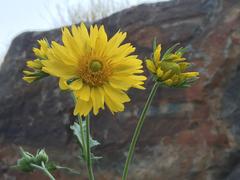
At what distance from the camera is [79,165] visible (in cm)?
335

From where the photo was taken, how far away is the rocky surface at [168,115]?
3.12 metres

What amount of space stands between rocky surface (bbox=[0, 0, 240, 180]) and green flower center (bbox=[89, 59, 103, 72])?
2.04m

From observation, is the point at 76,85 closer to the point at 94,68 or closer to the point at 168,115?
the point at 94,68

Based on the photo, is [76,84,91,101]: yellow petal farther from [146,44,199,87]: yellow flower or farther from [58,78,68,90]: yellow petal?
→ [146,44,199,87]: yellow flower

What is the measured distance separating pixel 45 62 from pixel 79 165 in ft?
7.69

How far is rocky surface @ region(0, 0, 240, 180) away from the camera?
3.12 meters

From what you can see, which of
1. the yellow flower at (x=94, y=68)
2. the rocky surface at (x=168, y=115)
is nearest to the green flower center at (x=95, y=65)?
the yellow flower at (x=94, y=68)

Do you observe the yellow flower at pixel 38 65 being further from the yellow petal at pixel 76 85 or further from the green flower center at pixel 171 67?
the green flower center at pixel 171 67

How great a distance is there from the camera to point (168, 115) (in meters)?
3.24

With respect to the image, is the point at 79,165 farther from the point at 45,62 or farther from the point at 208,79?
Answer: the point at 45,62

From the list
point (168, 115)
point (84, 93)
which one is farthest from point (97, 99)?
point (168, 115)

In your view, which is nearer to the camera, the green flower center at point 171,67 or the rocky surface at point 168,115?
the green flower center at point 171,67

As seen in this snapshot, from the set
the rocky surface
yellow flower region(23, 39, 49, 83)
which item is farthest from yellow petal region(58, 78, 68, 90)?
the rocky surface

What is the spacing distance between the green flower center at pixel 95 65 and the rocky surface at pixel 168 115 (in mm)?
2040
